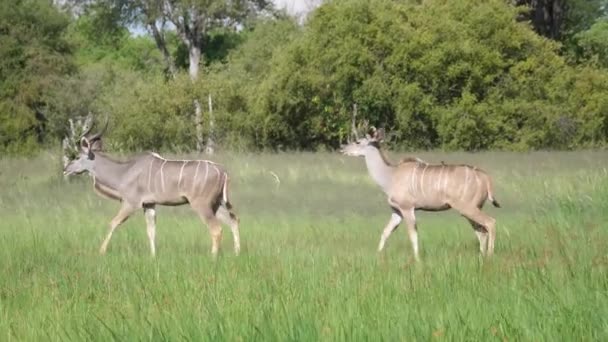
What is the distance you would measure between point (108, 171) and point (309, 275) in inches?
217

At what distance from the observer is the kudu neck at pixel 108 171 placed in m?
12.0

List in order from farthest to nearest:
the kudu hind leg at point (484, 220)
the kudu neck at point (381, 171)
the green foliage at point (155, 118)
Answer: the green foliage at point (155, 118)
the kudu neck at point (381, 171)
the kudu hind leg at point (484, 220)

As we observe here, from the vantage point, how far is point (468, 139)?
26.1 metres

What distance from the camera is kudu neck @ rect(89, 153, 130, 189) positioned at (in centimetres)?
1198

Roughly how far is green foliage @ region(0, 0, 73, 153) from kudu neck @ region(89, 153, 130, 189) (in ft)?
67.6

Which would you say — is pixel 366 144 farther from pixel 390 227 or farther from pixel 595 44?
pixel 595 44

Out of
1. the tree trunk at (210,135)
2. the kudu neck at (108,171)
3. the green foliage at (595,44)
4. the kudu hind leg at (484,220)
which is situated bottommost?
the tree trunk at (210,135)

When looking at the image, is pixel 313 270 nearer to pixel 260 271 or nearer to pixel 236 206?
pixel 260 271

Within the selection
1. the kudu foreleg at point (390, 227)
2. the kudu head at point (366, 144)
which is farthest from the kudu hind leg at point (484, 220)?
the kudu head at point (366, 144)

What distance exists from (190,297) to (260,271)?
1480 millimetres

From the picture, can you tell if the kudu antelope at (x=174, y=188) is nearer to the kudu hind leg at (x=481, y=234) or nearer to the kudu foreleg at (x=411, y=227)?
the kudu foreleg at (x=411, y=227)

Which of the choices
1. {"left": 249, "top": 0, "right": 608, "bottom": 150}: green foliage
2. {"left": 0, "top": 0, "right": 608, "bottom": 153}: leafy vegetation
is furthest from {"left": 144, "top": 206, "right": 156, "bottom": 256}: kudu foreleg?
{"left": 249, "top": 0, "right": 608, "bottom": 150}: green foliage

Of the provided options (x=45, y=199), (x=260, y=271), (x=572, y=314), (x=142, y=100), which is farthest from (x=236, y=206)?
(x=142, y=100)

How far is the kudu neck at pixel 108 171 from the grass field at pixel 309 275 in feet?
2.04
